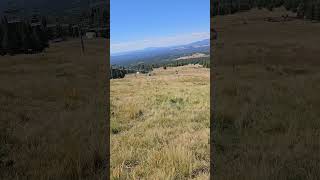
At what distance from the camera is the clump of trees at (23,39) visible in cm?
4869

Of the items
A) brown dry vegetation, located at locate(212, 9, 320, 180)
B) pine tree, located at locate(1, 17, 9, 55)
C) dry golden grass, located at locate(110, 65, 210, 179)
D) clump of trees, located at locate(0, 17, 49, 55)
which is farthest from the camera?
pine tree, located at locate(1, 17, 9, 55)

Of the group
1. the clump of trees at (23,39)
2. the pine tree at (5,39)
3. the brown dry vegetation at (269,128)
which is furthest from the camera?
the pine tree at (5,39)

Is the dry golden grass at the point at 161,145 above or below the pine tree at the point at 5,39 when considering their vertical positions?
below

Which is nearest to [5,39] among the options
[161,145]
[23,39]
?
[23,39]

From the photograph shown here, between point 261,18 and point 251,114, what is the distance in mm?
22748

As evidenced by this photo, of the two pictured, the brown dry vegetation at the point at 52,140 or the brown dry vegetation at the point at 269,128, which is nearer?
the brown dry vegetation at the point at 269,128

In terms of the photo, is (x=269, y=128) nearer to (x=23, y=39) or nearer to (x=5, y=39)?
(x=23, y=39)

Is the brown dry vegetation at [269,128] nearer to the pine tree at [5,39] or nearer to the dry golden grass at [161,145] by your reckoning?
the dry golden grass at [161,145]

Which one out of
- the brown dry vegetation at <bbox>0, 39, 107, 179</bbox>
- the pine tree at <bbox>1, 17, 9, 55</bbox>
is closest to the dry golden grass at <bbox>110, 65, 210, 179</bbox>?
the brown dry vegetation at <bbox>0, 39, 107, 179</bbox>

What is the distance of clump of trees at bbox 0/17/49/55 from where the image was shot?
160ft

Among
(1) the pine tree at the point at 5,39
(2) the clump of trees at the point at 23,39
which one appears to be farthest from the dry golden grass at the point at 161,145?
(1) the pine tree at the point at 5,39

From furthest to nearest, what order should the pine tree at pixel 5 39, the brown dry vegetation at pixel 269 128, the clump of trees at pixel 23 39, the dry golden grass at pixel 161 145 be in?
the pine tree at pixel 5 39 → the clump of trees at pixel 23 39 → the dry golden grass at pixel 161 145 → the brown dry vegetation at pixel 269 128

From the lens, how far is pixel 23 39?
49.3 meters

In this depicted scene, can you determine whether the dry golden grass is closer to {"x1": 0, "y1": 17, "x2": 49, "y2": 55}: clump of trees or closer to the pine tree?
{"x1": 0, "y1": 17, "x2": 49, "y2": 55}: clump of trees
